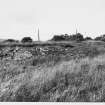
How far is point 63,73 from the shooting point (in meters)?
5.47

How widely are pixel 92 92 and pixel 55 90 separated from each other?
3.03 ft

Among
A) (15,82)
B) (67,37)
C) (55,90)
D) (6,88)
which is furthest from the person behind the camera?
(67,37)

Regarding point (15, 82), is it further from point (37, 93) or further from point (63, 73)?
point (63, 73)

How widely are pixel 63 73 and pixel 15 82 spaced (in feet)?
5.07

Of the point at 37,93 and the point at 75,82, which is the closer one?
the point at 37,93

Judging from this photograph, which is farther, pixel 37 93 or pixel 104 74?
pixel 104 74

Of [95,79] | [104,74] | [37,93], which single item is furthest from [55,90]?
[104,74]

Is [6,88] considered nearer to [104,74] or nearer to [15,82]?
[15,82]

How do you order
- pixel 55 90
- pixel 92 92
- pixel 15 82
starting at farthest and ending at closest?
pixel 15 82 → pixel 55 90 → pixel 92 92

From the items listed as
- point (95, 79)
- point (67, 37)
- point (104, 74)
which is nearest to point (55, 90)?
point (95, 79)

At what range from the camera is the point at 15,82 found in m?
5.01

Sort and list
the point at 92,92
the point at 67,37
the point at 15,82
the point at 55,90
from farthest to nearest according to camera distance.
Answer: the point at 67,37
the point at 15,82
the point at 55,90
the point at 92,92

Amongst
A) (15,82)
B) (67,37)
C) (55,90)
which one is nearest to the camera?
(55,90)

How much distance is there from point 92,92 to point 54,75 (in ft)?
5.00
